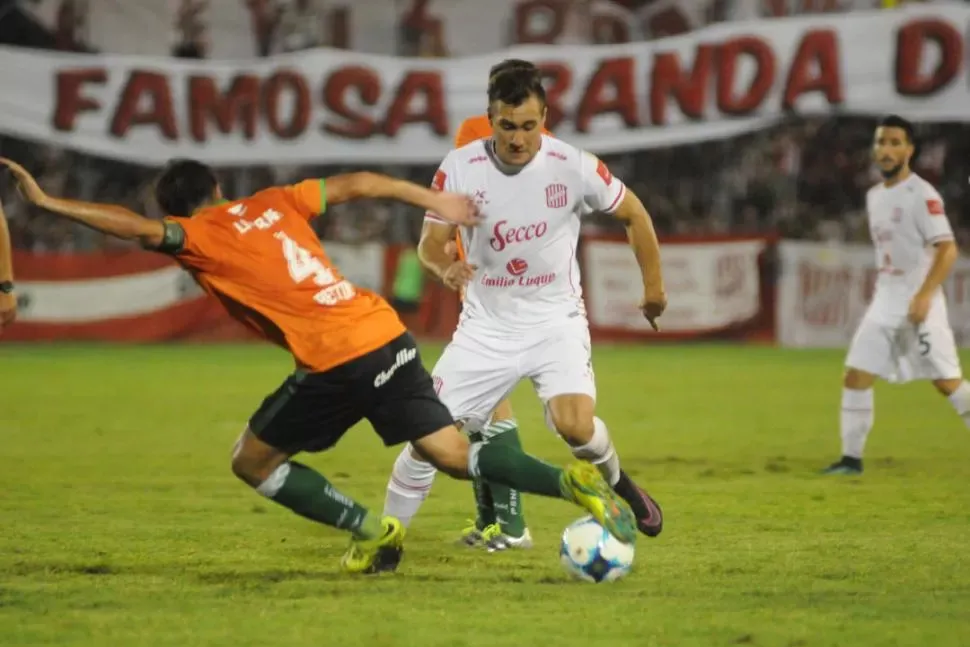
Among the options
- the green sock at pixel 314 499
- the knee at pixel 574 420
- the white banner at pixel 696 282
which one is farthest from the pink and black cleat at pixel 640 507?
the white banner at pixel 696 282

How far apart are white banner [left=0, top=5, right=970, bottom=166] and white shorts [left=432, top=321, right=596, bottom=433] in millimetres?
14883

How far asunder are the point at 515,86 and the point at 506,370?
1.30 metres

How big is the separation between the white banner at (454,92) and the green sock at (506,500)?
14.6m

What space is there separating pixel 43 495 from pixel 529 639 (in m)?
4.92

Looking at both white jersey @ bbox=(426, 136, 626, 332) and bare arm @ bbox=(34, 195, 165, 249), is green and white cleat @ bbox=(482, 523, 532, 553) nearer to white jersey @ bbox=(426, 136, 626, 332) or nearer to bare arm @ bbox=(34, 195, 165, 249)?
white jersey @ bbox=(426, 136, 626, 332)

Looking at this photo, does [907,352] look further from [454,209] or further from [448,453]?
[454,209]

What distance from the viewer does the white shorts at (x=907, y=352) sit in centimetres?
1070

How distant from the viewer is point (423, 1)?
75.2ft

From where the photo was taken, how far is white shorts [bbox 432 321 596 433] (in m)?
7.42

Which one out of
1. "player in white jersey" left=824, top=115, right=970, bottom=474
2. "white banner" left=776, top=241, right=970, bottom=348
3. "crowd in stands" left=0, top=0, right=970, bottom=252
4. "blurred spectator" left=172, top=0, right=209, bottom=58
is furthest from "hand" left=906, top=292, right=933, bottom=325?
"blurred spectator" left=172, top=0, right=209, bottom=58

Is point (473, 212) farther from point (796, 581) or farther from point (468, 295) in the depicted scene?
point (796, 581)

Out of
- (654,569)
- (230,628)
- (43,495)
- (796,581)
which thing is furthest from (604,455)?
(43,495)

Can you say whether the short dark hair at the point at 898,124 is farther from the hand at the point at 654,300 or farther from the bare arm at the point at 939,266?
the hand at the point at 654,300

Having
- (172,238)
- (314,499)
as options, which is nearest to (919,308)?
(314,499)
